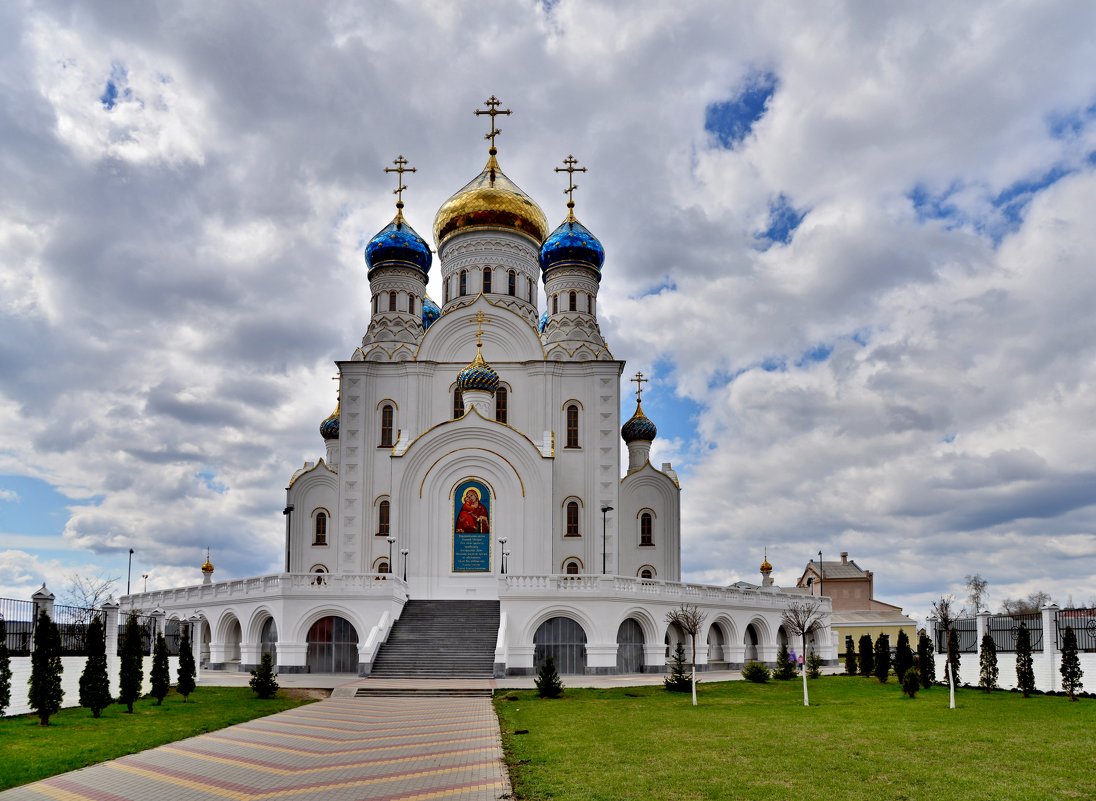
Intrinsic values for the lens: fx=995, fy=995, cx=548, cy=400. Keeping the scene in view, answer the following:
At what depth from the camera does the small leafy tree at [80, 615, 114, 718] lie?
60.6ft

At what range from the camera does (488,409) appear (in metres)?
37.6

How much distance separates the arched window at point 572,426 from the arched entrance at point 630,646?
404 inches

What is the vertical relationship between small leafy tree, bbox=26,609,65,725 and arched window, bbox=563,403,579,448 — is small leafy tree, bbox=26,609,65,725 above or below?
below

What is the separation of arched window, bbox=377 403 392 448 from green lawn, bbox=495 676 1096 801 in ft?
64.4

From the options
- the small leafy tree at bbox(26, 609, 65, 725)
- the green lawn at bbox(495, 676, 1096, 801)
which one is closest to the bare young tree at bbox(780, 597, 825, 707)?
the green lawn at bbox(495, 676, 1096, 801)

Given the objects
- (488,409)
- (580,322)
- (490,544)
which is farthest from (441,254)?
(490,544)

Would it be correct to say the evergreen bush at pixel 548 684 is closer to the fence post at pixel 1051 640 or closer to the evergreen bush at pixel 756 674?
the evergreen bush at pixel 756 674

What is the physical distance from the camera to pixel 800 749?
13.5 metres

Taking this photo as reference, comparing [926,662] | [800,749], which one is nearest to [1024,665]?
[926,662]

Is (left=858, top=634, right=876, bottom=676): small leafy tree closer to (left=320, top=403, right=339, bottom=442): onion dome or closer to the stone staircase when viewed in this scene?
the stone staircase

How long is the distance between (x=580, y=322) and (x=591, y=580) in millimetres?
14784

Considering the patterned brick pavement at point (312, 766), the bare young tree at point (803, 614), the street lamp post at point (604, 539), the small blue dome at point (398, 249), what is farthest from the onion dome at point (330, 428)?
the patterned brick pavement at point (312, 766)

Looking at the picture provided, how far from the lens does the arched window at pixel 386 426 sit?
39844mm

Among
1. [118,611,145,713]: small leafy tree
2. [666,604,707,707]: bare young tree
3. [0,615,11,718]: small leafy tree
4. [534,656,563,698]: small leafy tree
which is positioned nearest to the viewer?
[0,615,11,718]: small leafy tree
